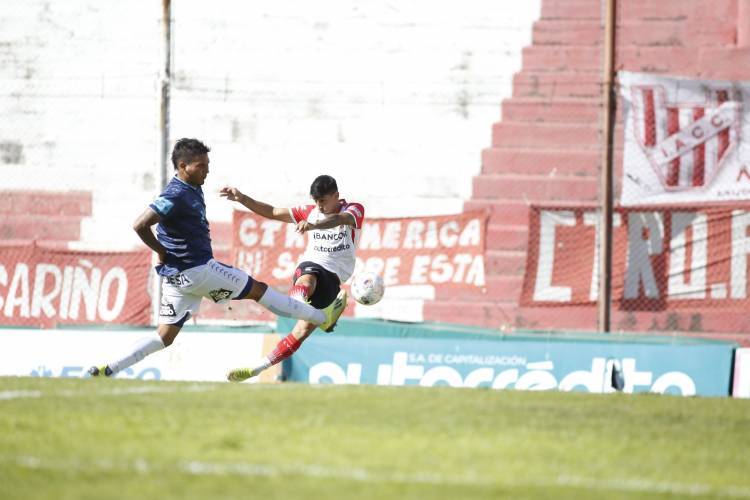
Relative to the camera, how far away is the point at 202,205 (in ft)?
36.9

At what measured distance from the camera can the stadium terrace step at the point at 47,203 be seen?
2089 cm

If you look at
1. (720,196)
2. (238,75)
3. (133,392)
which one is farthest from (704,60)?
(133,392)

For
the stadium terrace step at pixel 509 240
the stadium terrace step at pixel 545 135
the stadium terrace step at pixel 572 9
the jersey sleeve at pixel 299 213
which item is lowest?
the stadium terrace step at pixel 509 240

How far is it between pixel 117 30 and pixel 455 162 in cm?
606

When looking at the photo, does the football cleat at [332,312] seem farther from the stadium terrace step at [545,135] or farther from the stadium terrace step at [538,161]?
the stadium terrace step at [545,135]

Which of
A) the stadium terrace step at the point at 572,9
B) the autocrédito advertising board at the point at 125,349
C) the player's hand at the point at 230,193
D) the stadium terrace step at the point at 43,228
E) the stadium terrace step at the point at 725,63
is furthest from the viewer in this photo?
the stadium terrace step at the point at 43,228

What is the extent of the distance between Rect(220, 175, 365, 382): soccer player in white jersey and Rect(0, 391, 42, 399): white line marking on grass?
3232 millimetres

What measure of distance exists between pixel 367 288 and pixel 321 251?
648mm

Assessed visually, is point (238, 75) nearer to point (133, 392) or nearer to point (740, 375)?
point (740, 375)

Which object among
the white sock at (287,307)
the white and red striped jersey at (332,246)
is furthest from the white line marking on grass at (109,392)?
the white and red striped jersey at (332,246)

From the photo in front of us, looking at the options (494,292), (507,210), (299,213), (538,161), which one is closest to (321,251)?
(299,213)

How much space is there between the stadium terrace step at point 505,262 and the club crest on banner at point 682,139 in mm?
3741

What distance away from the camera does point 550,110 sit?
19688mm

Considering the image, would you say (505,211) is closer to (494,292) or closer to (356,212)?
(494,292)
